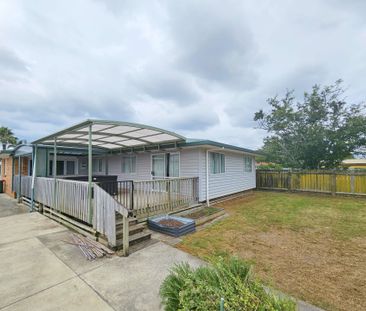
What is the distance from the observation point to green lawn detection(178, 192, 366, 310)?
2871 millimetres

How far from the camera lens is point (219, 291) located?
1.63m

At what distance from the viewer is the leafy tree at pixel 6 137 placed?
72.5 feet

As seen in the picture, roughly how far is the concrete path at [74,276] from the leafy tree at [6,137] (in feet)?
79.4

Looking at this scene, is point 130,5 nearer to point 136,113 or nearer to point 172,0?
point 172,0

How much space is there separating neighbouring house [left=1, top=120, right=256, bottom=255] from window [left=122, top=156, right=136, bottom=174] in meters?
0.02

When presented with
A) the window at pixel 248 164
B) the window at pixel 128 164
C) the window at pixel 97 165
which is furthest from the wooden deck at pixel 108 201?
the window at pixel 248 164

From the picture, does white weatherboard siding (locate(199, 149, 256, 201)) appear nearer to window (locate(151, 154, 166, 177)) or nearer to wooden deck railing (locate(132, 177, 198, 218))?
wooden deck railing (locate(132, 177, 198, 218))

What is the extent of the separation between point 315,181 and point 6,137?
31.8 metres

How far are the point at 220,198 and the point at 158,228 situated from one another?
5.24m

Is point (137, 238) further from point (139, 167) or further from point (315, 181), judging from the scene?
point (315, 181)

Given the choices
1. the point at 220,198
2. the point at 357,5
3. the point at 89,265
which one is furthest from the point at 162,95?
the point at 89,265

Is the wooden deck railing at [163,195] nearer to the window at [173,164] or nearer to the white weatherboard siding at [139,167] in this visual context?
the window at [173,164]

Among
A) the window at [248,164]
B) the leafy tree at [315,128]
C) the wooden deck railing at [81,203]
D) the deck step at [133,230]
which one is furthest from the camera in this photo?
the leafy tree at [315,128]

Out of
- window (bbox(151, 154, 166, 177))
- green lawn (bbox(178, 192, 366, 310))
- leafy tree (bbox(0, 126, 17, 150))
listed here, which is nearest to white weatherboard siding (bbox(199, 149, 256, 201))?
green lawn (bbox(178, 192, 366, 310))
